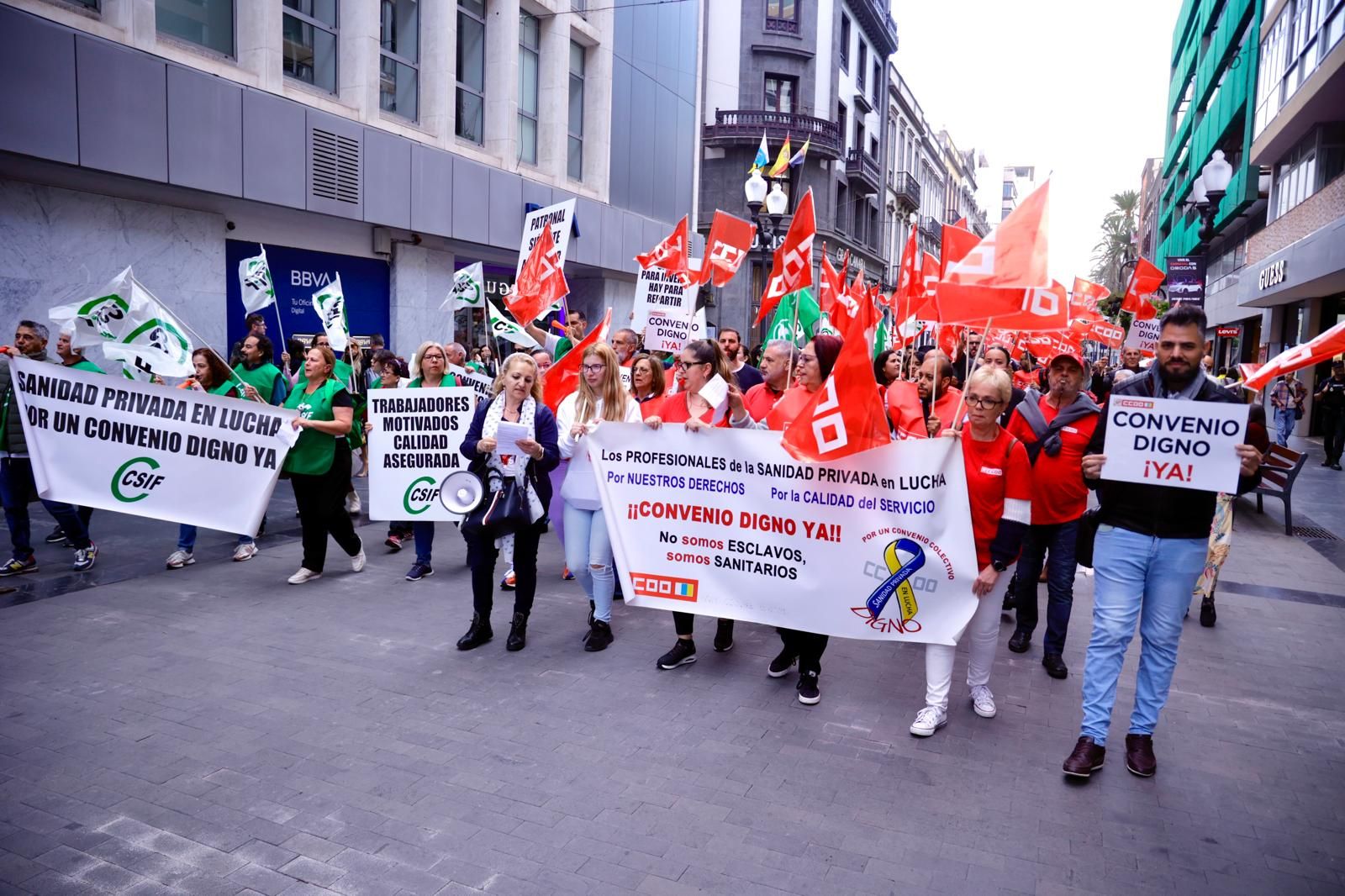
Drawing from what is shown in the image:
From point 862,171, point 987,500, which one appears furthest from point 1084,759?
point 862,171

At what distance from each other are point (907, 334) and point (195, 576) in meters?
7.69

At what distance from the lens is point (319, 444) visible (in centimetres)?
741

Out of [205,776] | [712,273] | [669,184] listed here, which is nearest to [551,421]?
[205,776]

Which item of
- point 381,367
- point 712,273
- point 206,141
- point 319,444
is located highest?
point 206,141

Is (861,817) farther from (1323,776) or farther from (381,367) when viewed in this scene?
(381,367)

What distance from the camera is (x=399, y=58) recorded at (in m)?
16.5

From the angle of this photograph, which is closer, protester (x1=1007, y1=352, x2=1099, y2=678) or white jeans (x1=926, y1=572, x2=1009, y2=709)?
white jeans (x1=926, y1=572, x2=1009, y2=709)

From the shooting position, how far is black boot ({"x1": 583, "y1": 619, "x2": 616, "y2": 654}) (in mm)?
5852

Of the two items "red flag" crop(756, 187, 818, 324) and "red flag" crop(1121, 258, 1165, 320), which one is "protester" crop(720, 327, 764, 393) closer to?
"red flag" crop(756, 187, 818, 324)

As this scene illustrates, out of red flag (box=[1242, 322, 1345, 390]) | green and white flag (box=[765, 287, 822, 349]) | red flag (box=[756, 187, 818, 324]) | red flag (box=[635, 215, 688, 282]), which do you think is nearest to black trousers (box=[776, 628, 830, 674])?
red flag (box=[1242, 322, 1345, 390])

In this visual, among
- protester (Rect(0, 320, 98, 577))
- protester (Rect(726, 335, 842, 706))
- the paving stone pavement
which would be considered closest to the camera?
the paving stone pavement

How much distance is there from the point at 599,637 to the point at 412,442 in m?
3.18

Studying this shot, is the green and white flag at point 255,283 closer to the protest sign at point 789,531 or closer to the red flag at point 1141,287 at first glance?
the protest sign at point 789,531

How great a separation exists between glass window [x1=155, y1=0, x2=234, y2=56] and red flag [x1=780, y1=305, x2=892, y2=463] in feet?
38.2
